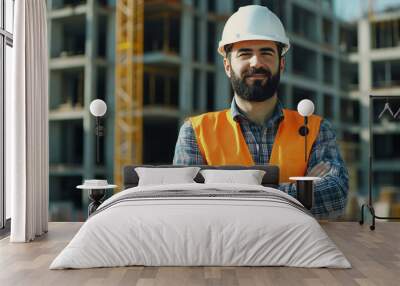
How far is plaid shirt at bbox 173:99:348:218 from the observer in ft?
19.9

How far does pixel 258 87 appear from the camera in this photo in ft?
20.4

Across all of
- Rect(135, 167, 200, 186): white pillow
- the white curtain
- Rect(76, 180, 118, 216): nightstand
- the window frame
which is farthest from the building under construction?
the white curtain

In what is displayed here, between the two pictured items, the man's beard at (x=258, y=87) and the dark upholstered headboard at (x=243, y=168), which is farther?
the man's beard at (x=258, y=87)

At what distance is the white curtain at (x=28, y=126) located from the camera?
4.91m

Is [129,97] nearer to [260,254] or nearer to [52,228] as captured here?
[52,228]

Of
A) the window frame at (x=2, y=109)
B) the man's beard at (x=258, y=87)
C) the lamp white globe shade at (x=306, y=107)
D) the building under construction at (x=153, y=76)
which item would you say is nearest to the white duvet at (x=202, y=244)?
the window frame at (x=2, y=109)

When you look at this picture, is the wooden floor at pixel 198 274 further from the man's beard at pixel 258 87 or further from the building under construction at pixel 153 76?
the building under construction at pixel 153 76

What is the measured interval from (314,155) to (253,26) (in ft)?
5.41

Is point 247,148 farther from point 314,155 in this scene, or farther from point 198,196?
point 198,196

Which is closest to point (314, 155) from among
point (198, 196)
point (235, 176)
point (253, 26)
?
point (235, 176)

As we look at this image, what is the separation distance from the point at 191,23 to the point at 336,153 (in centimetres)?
253

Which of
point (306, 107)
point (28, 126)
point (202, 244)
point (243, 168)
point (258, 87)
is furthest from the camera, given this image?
point (258, 87)

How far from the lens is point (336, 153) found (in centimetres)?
624

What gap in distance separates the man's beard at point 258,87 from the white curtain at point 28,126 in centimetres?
219
